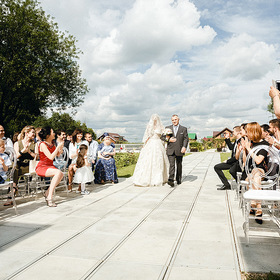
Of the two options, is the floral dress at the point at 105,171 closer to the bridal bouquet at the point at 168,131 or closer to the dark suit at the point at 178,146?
the dark suit at the point at 178,146

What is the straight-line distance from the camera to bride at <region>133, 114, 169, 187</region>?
8641 mm

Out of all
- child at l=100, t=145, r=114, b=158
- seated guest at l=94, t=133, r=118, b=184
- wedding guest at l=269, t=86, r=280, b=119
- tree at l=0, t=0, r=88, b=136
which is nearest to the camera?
wedding guest at l=269, t=86, r=280, b=119

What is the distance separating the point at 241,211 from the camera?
18.1ft

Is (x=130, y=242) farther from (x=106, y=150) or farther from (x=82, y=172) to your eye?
(x=106, y=150)

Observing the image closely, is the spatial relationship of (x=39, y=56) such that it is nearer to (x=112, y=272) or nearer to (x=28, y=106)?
(x=28, y=106)

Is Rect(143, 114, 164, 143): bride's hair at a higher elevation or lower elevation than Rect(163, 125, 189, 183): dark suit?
higher

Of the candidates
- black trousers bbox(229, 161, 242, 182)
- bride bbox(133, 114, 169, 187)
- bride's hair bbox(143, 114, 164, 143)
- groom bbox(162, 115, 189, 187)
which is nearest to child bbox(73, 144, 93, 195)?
bride bbox(133, 114, 169, 187)

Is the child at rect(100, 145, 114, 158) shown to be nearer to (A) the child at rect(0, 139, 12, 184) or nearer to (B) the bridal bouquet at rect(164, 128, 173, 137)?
(B) the bridal bouquet at rect(164, 128, 173, 137)

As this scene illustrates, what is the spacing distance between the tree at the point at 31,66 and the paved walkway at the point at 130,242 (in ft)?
51.6

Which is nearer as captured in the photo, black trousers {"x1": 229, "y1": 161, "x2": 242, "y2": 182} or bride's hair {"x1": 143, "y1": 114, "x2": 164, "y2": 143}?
black trousers {"x1": 229, "y1": 161, "x2": 242, "y2": 182}

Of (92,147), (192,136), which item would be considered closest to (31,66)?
(92,147)

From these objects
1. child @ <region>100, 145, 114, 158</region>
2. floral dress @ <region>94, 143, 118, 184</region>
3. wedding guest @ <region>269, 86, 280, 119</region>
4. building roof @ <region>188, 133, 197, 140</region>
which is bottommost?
floral dress @ <region>94, 143, 118, 184</region>

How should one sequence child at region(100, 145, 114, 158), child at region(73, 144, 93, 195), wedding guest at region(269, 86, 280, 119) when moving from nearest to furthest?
1. wedding guest at region(269, 86, 280, 119)
2. child at region(73, 144, 93, 195)
3. child at region(100, 145, 114, 158)

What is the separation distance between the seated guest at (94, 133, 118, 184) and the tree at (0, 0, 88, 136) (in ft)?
40.9
